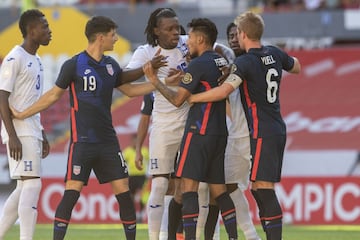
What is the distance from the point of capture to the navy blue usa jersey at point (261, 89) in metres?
10.0

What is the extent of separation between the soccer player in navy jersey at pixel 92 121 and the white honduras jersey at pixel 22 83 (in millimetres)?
318

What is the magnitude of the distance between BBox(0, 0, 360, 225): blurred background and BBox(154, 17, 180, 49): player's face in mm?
9593

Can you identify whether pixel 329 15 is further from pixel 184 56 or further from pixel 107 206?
pixel 184 56

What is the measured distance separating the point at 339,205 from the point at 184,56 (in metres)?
8.88

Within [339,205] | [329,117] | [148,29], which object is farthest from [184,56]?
[329,117]

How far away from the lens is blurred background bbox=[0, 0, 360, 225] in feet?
72.7

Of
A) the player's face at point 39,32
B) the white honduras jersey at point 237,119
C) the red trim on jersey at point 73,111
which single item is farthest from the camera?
the white honduras jersey at point 237,119

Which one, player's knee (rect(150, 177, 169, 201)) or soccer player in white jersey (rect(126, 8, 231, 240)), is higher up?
soccer player in white jersey (rect(126, 8, 231, 240))

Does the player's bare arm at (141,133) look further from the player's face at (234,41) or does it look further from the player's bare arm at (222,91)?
the player's bare arm at (222,91)

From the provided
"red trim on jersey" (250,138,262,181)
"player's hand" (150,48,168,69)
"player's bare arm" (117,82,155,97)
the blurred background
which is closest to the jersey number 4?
"red trim on jersey" (250,138,262,181)

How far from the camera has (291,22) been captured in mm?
26125

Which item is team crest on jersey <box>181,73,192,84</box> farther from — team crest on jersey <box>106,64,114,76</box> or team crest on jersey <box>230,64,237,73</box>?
team crest on jersey <box>106,64,114,76</box>

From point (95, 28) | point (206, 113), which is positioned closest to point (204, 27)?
point (206, 113)

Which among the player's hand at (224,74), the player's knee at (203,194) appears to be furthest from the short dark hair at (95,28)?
the player's knee at (203,194)
